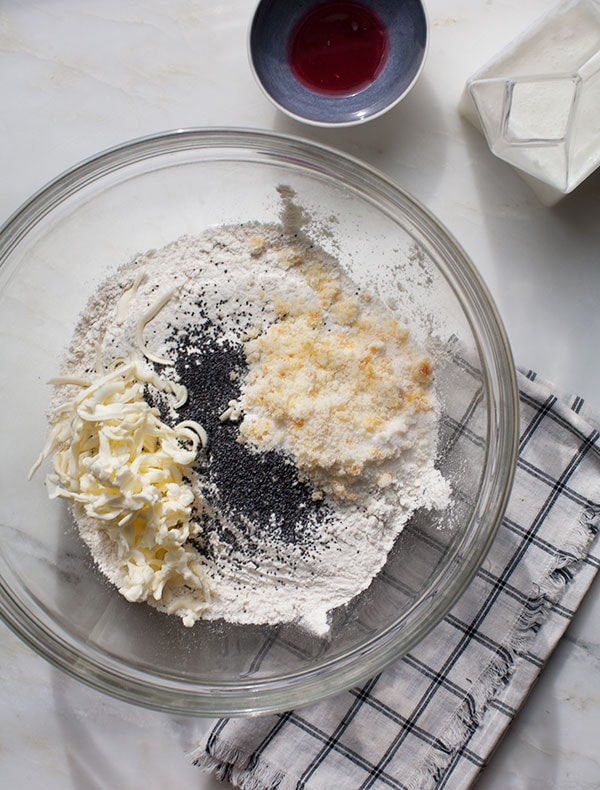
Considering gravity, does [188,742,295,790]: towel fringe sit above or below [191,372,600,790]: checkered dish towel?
below

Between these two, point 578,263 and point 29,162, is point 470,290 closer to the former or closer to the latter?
point 578,263

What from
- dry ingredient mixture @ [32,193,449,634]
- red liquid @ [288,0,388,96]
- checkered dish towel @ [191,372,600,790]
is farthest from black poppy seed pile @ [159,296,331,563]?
red liquid @ [288,0,388,96]

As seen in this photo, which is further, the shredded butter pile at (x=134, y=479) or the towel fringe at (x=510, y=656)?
the towel fringe at (x=510, y=656)

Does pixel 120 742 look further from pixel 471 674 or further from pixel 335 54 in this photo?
pixel 335 54

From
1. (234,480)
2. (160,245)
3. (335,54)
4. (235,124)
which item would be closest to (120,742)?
(234,480)

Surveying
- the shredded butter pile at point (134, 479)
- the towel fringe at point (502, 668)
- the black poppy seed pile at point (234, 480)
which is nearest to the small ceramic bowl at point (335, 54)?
the black poppy seed pile at point (234, 480)

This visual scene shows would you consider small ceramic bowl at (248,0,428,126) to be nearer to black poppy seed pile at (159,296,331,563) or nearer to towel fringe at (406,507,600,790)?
black poppy seed pile at (159,296,331,563)

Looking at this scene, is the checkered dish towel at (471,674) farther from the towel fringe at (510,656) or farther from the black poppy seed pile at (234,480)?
the black poppy seed pile at (234,480)
